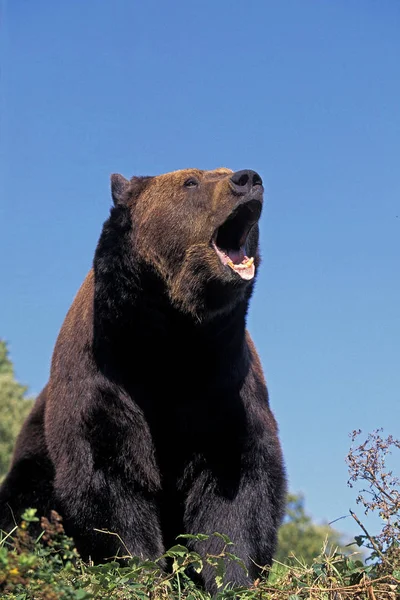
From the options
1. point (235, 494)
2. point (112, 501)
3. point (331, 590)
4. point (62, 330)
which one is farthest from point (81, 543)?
point (331, 590)

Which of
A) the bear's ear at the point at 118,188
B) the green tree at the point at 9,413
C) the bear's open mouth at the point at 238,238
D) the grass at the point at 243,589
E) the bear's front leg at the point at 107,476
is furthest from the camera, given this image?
the green tree at the point at 9,413

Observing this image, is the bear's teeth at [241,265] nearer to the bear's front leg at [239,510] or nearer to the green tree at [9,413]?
the bear's front leg at [239,510]

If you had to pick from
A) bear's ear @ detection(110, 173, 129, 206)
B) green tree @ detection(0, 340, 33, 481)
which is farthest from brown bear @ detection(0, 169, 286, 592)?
green tree @ detection(0, 340, 33, 481)

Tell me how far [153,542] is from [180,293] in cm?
173

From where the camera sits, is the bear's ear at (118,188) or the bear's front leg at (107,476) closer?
the bear's front leg at (107,476)

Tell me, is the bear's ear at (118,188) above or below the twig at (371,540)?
above

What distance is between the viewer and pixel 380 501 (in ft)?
15.5

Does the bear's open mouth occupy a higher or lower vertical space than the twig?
higher

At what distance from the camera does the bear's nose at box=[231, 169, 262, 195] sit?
6020 mm

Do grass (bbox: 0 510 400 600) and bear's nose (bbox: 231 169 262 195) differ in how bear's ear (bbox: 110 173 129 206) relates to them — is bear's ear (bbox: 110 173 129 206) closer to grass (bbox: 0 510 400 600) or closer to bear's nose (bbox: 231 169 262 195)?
bear's nose (bbox: 231 169 262 195)

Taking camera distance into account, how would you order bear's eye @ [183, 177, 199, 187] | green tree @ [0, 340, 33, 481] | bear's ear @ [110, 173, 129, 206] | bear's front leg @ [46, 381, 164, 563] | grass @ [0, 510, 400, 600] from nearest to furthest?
grass @ [0, 510, 400, 600] → bear's front leg @ [46, 381, 164, 563] → bear's eye @ [183, 177, 199, 187] → bear's ear @ [110, 173, 129, 206] → green tree @ [0, 340, 33, 481]

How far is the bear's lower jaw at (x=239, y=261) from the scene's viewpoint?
19.9 feet

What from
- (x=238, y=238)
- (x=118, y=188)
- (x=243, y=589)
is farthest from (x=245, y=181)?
(x=243, y=589)

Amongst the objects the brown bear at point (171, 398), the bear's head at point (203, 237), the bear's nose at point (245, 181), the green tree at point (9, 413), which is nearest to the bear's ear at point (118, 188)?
the bear's head at point (203, 237)
